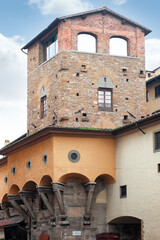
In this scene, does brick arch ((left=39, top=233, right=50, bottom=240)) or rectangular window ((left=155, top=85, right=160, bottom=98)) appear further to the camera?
rectangular window ((left=155, top=85, right=160, bottom=98))

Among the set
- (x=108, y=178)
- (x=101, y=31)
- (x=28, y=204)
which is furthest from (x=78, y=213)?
(x=101, y=31)

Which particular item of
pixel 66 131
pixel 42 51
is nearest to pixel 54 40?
pixel 42 51

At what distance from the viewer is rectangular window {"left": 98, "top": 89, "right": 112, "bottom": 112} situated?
3306 cm

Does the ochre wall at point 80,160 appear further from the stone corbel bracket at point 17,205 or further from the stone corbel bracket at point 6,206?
the stone corbel bracket at point 6,206

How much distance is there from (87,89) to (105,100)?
1277 mm

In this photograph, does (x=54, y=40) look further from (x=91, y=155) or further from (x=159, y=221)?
(x=159, y=221)

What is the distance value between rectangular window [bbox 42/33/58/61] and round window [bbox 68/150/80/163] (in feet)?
24.1

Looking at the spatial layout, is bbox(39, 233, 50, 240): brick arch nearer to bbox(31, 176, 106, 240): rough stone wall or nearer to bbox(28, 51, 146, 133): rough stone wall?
bbox(31, 176, 106, 240): rough stone wall

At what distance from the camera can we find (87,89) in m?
32.8

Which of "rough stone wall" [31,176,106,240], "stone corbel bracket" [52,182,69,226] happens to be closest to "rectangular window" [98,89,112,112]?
"rough stone wall" [31,176,106,240]

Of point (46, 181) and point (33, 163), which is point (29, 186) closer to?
point (33, 163)

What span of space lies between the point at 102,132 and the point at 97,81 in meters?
4.32

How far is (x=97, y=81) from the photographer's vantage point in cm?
3316

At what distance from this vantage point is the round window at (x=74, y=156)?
29.4 metres
